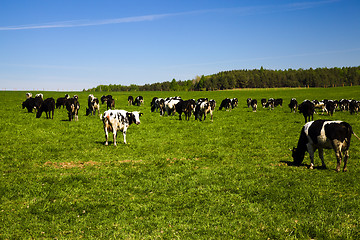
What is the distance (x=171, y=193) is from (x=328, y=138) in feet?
23.5

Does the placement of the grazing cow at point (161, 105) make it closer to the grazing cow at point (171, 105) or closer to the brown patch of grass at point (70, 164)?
the grazing cow at point (171, 105)

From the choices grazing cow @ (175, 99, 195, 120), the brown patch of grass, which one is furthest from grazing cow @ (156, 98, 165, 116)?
the brown patch of grass

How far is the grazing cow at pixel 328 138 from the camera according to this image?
1092 cm

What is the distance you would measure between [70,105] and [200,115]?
14.8 metres

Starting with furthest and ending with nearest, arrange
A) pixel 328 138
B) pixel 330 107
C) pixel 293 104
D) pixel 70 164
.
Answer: pixel 293 104
pixel 330 107
pixel 70 164
pixel 328 138

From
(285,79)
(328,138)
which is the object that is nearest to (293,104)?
(328,138)

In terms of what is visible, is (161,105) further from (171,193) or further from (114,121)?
(171,193)

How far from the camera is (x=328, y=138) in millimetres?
11172

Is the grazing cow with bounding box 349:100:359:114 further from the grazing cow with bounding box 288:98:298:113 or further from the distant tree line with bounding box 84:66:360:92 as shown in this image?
the distant tree line with bounding box 84:66:360:92

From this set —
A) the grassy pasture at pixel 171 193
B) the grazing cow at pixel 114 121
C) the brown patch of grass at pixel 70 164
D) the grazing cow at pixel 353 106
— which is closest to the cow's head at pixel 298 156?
the grassy pasture at pixel 171 193

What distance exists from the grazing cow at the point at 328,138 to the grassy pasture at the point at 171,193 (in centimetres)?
87

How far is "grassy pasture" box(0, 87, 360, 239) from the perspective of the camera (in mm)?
6840

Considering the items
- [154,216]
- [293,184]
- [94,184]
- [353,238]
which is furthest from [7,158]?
[353,238]

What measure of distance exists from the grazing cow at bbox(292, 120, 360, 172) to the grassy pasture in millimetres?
865
